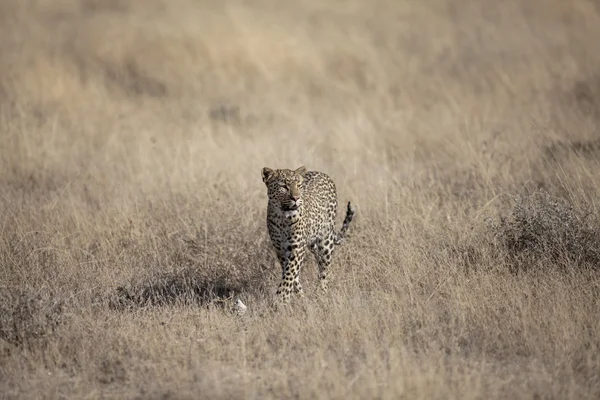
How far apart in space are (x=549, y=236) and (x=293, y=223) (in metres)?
2.38

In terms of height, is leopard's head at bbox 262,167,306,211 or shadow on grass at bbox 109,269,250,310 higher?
leopard's head at bbox 262,167,306,211

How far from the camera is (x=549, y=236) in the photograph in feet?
25.0

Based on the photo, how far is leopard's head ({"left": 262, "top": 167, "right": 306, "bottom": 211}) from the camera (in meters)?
7.08

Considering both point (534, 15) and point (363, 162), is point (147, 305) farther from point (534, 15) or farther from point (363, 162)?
point (534, 15)

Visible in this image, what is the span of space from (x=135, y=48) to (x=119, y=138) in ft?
18.1

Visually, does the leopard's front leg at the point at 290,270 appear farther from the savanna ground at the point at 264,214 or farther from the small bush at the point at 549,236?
the small bush at the point at 549,236

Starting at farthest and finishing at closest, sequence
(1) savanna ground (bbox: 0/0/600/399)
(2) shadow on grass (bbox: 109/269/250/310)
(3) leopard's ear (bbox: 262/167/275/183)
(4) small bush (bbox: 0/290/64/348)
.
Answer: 1. (3) leopard's ear (bbox: 262/167/275/183)
2. (2) shadow on grass (bbox: 109/269/250/310)
3. (4) small bush (bbox: 0/290/64/348)
4. (1) savanna ground (bbox: 0/0/600/399)

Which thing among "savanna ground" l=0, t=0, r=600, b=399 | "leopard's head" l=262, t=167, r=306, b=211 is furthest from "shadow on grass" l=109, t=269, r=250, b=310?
"leopard's head" l=262, t=167, r=306, b=211

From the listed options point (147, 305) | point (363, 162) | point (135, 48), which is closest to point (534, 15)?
point (135, 48)

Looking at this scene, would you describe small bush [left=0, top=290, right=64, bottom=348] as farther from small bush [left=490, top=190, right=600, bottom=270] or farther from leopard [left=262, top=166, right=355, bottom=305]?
small bush [left=490, top=190, right=600, bottom=270]

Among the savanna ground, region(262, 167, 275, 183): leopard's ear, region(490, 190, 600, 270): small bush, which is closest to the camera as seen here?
the savanna ground

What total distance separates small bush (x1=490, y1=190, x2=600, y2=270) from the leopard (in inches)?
66.5

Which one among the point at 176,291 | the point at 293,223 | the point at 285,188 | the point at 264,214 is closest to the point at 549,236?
the point at 293,223

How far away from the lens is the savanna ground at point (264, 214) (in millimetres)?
5770
